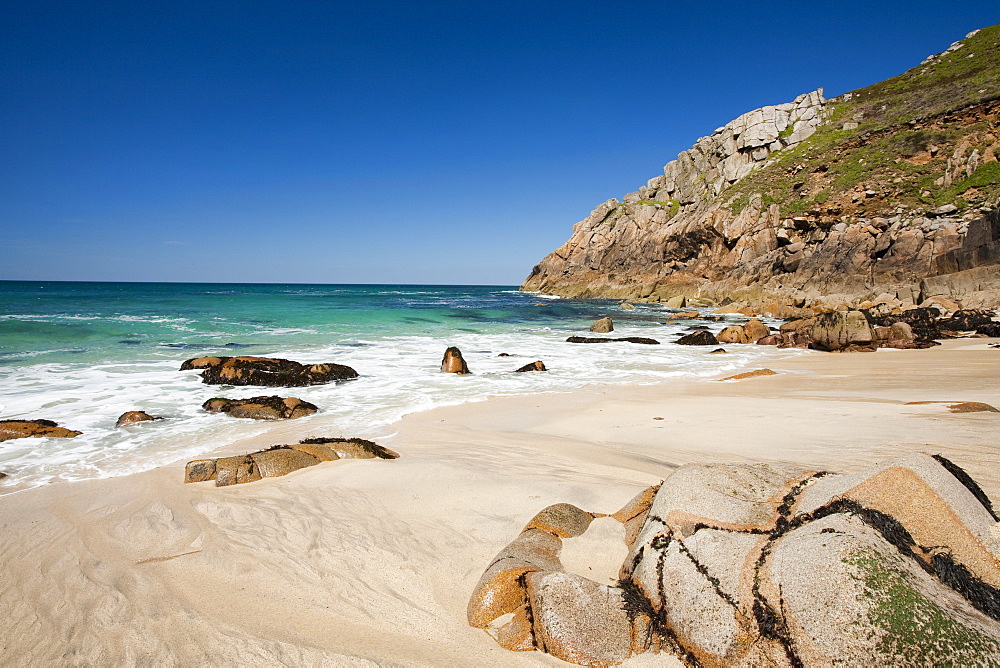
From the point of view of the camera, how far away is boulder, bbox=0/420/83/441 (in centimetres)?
657

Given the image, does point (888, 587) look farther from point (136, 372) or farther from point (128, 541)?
point (136, 372)

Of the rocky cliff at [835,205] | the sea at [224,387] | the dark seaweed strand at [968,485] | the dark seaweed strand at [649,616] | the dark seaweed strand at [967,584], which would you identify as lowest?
the sea at [224,387]

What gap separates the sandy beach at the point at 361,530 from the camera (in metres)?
2.62

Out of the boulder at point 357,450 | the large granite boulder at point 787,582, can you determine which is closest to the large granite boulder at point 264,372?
the boulder at point 357,450

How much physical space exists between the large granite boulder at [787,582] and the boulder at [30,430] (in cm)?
750

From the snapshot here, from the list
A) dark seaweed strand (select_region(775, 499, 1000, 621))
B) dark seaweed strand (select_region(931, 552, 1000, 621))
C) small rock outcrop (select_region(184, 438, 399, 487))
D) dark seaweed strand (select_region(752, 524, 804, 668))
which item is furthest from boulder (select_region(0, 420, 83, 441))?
dark seaweed strand (select_region(931, 552, 1000, 621))

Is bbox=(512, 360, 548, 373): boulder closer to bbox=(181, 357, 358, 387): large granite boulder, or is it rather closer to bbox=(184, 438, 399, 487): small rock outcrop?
bbox=(181, 357, 358, 387): large granite boulder

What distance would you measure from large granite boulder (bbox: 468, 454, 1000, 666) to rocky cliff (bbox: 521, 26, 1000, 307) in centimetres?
3143

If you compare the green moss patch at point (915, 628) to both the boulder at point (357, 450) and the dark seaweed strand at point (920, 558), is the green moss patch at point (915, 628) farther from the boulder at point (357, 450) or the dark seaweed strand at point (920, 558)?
the boulder at point (357, 450)

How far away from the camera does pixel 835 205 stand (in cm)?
3922

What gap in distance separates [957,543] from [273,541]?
449cm

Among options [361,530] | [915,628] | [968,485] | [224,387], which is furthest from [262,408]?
[968,485]

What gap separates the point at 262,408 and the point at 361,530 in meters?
5.09

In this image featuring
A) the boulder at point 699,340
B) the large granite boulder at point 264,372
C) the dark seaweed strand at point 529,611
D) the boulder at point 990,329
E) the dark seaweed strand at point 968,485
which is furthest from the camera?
the boulder at point 699,340
